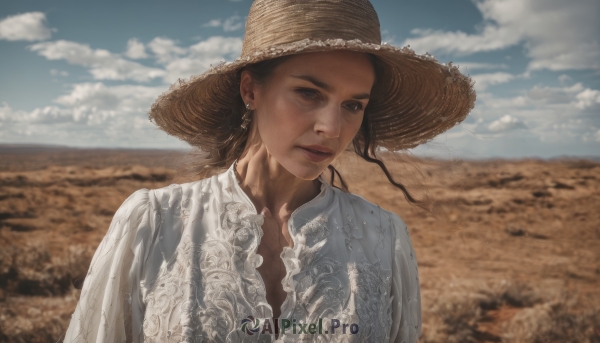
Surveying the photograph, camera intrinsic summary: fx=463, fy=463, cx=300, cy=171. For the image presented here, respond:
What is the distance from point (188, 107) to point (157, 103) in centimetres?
15

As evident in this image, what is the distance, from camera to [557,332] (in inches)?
236

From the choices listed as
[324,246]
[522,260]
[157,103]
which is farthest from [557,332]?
[157,103]

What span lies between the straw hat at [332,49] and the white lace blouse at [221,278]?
482 mm

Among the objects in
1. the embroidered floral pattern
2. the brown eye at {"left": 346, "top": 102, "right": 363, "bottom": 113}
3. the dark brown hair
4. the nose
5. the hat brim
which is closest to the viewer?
the embroidered floral pattern

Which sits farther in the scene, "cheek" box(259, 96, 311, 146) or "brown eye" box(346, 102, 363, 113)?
"brown eye" box(346, 102, 363, 113)

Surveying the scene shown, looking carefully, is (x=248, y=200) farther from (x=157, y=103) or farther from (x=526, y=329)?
(x=526, y=329)

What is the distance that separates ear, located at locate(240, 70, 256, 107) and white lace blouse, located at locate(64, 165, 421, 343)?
0.36 m

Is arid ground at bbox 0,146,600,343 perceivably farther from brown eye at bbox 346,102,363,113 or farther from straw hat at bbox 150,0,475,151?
brown eye at bbox 346,102,363,113

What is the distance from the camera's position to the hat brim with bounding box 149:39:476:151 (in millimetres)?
1920

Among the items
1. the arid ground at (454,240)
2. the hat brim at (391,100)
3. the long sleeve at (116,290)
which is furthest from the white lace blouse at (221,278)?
the arid ground at (454,240)

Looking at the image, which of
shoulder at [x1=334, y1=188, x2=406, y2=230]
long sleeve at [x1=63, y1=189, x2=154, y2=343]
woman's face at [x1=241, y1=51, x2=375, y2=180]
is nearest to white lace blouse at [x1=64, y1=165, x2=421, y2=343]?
long sleeve at [x1=63, y1=189, x2=154, y2=343]

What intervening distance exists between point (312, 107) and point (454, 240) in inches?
400

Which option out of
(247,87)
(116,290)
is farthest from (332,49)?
(116,290)

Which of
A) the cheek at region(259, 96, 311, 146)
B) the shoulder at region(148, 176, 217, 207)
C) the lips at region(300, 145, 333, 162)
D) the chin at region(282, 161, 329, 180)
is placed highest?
the cheek at region(259, 96, 311, 146)
